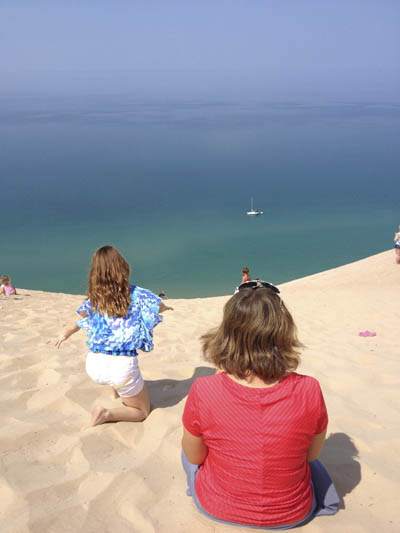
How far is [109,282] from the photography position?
3434mm

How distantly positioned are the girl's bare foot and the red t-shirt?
49.2 inches

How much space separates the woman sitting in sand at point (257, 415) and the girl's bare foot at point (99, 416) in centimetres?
124

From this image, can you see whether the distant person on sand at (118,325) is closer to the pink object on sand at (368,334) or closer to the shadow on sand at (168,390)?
the shadow on sand at (168,390)

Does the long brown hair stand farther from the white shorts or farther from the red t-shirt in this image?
the red t-shirt

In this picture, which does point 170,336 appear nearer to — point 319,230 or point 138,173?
point 319,230

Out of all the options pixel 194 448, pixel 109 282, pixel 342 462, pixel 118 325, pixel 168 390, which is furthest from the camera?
pixel 168 390

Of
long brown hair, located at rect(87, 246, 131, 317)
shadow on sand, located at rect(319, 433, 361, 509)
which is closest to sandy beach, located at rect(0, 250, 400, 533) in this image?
shadow on sand, located at rect(319, 433, 361, 509)

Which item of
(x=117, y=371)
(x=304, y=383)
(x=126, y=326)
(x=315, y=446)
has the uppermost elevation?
(x=304, y=383)

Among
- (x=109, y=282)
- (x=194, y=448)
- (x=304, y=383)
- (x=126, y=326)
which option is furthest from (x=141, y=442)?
(x=304, y=383)

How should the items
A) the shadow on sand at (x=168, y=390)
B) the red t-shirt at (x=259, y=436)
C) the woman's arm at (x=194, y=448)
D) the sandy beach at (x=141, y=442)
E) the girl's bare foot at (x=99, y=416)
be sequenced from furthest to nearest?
1. the shadow on sand at (x=168, y=390)
2. the girl's bare foot at (x=99, y=416)
3. the sandy beach at (x=141, y=442)
4. the woman's arm at (x=194, y=448)
5. the red t-shirt at (x=259, y=436)

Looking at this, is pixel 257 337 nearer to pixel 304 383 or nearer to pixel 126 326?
pixel 304 383

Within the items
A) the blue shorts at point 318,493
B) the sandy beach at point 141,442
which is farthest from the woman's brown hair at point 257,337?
the sandy beach at point 141,442

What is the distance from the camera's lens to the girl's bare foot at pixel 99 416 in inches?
130

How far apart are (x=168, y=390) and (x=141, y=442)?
3.41 ft
